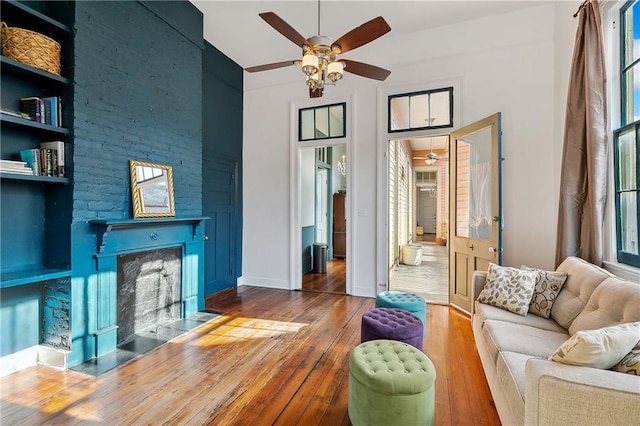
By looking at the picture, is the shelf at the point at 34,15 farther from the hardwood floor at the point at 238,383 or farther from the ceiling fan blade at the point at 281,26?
the hardwood floor at the point at 238,383

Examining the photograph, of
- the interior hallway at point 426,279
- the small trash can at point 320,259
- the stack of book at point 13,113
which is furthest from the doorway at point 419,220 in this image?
the stack of book at point 13,113

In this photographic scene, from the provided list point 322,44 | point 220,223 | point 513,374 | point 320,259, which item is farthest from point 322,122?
point 513,374

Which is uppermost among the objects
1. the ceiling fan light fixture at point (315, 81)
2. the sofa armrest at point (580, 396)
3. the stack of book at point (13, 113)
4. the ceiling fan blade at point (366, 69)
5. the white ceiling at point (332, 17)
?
the white ceiling at point (332, 17)

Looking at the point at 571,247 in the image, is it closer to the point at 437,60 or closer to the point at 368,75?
the point at 368,75

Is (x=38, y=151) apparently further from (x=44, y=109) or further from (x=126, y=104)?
(x=126, y=104)

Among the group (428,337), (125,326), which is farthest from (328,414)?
(125,326)

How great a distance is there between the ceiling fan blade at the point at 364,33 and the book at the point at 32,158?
2.54 meters

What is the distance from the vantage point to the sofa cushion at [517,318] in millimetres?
2334

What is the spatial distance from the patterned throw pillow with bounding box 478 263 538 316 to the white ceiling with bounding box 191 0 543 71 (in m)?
3.17

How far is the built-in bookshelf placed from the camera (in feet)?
7.74

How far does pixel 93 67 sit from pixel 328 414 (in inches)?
131

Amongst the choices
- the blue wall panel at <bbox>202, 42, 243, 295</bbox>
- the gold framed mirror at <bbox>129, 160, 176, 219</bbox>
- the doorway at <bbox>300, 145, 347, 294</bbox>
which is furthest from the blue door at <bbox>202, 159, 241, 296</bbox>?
the doorway at <bbox>300, 145, 347, 294</bbox>

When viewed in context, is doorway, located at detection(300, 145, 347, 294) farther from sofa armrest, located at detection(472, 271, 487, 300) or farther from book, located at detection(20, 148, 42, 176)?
book, located at detection(20, 148, 42, 176)

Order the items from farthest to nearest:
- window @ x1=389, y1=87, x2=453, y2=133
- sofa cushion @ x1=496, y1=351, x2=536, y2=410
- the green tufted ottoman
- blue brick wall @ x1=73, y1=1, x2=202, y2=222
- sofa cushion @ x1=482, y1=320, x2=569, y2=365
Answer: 1. window @ x1=389, y1=87, x2=453, y2=133
2. blue brick wall @ x1=73, y1=1, x2=202, y2=222
3. sofa cushion @ x1=482, y1=320, x2=569, y2=365
4. the green tufted ottoman
5. sofa cushion @ x1=496, y1=351, x2=536, y2=410
